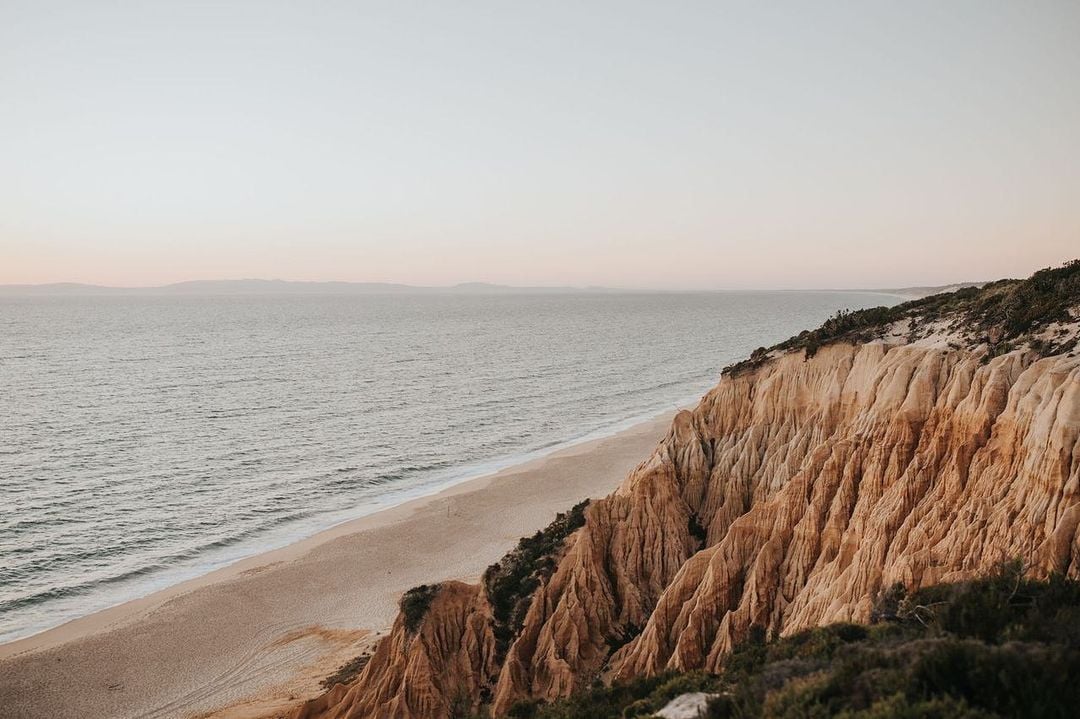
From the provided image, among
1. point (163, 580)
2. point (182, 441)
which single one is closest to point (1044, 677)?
point (163, 580)

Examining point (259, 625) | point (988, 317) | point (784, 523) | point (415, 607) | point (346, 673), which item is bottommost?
point (259, 625)

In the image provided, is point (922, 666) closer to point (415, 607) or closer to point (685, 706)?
point (685, 706)

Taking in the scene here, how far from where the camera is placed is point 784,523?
71.0ft

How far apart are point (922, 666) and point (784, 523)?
1183cm

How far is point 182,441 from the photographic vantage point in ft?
203

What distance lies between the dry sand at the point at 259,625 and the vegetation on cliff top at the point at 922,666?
60.3 ft

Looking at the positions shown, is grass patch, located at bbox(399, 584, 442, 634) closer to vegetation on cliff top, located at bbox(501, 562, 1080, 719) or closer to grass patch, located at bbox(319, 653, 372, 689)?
grass patch, located at bbox(319, 653, 372, 689)

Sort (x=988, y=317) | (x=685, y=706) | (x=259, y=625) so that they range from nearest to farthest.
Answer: (x=685, y=706)
(x=988, y=317)
(x=259, y=625)

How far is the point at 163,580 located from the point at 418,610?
22.4 m

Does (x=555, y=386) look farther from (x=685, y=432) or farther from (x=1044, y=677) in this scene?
(x=1044, y=677)

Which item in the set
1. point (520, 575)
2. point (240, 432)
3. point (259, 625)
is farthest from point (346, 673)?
point (240, 432)

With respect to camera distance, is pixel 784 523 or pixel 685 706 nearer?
pixel 685 706

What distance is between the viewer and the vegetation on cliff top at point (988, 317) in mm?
20359

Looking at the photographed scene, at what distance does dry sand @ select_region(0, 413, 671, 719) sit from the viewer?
27531 mm
